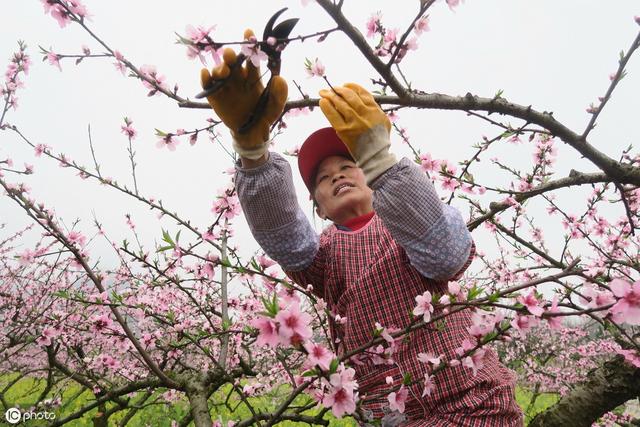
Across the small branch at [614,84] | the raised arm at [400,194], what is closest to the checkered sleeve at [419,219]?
the raised arm at [400,194]

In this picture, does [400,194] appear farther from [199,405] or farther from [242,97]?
[199,405]

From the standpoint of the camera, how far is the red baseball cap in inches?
80.2

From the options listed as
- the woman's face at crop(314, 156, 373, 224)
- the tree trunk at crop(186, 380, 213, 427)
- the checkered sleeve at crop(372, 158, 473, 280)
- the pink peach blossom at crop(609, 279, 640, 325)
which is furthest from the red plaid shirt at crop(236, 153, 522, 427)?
the tree trunk at crop(186, 380, 213, 427)

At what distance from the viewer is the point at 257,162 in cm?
156

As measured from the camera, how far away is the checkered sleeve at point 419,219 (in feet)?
4.52

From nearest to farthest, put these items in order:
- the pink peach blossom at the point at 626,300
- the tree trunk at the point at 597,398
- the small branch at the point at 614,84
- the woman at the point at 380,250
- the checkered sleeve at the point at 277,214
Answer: the pink peach blossom at the point at 626,300, the woman at the point at 380,250, the checkered sleeve at the point at 277,214, the small branch at the point at 614,84, the tree trunk at the point at 597,398

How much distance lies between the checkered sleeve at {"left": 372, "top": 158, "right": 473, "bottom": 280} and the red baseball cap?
26.2 inches

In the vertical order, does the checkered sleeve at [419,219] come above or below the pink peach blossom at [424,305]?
above

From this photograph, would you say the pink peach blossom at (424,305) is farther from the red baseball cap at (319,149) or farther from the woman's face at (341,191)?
the red baseball cap at (319,149)

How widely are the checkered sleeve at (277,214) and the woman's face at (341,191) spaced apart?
187mm

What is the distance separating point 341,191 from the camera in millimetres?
1896

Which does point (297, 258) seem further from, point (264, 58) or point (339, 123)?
point (264, 58)

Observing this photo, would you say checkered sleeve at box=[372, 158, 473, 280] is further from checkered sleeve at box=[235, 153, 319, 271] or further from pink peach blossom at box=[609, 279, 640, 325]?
pink peach blossom at box=[609, 279, 640, 325]

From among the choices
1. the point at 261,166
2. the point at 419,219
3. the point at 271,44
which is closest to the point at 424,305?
the point at 419,219
